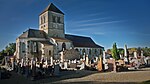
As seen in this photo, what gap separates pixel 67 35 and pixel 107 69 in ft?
129

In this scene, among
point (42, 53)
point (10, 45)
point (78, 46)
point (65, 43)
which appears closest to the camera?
point (42, 53)

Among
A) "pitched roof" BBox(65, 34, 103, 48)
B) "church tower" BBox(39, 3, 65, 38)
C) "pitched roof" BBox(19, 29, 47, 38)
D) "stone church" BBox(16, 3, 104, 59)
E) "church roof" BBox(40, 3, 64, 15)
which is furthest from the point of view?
"pitched roof" BBox(65, 34, 103, 48)

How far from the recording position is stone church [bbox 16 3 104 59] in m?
47.4

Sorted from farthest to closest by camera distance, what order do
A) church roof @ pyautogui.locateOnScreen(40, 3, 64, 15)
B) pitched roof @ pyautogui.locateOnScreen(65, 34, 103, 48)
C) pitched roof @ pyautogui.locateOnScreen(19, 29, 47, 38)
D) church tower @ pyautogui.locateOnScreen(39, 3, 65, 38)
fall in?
pitched roof @ pyautogui.locateOnScreen(65, 34, 103, 48)
church roof @ pyautogui.locateOnScreen(40, 3, 64, 15)
church tower @ pyautogui.locateOnScreen(39, 3, 65, 38)
pitched roof @ pyautogui.locateOnScreen(19, 29, 47, 38)

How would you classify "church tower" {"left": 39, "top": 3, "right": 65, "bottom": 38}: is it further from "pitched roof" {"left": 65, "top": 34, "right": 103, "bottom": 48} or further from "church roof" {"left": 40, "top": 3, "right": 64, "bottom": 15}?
"pitched roof" {"left": 65, "top": 34, "right": 103, "bottom": 48}

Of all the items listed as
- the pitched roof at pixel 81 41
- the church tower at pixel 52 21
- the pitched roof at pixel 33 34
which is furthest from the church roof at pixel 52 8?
the pitched roof at pixel 81 41

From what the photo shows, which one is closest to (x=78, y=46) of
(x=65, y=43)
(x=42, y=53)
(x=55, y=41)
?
(x=65, y=43)

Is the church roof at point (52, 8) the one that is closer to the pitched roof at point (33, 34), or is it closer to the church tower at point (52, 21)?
the church tower at point (52, 21)

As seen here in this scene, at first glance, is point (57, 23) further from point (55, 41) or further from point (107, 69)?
point (107, 69)

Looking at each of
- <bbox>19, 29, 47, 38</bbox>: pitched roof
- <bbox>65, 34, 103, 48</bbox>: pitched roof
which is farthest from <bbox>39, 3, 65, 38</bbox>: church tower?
<bbox>65, 34, 103, 48</bbox>: pitched roof

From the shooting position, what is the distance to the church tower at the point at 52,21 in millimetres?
52750

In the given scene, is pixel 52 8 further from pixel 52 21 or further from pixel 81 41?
pixel 81 41

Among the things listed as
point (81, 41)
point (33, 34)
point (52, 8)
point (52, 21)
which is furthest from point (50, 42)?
point (81, 41)

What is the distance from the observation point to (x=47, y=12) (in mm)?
53094
